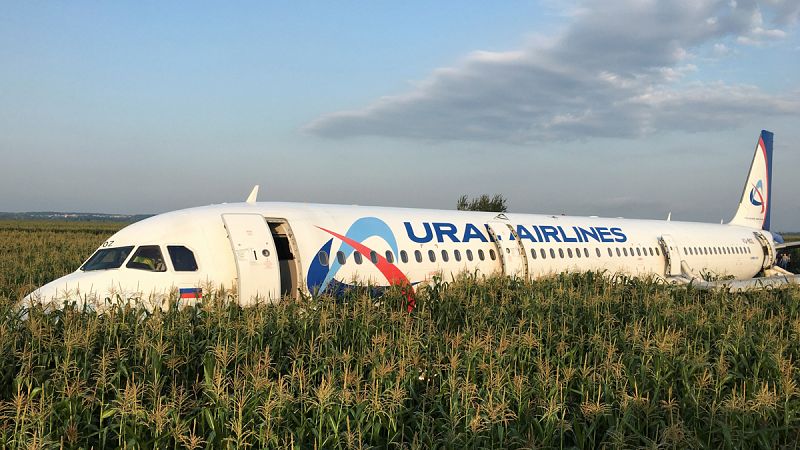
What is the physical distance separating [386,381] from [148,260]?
860 cm

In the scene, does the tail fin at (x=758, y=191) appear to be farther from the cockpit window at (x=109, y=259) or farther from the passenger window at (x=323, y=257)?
the cockpit window at (x=109, y=259)

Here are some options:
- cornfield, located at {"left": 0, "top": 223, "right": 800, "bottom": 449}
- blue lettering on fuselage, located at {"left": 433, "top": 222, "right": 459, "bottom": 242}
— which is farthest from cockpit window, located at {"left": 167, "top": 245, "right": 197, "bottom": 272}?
blue lettering on fuselage, located at {"left": 433, "top": 222, "right": 459, "bottom": 242}

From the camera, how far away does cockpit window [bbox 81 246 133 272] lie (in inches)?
556

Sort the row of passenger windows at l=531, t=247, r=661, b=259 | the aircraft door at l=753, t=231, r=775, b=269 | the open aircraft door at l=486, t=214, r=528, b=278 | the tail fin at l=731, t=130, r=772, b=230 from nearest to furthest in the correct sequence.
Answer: the open aircraft door at l=486, t=214, r=528, b=278
the row of passenger windows at l=531, t=247, r=661, b=259
the aircraft door at l=753, t=231, r=775, b=269
the tail fin at l=731, t=130, r=772, b=230

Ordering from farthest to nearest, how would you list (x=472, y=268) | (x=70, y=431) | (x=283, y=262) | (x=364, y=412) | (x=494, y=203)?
(x=494, y=203) < (x=472, y=268) < (x=283, y=262) < (x=364, y=412) < (x=70, y=431)

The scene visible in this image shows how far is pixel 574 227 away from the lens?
2536 centimetres

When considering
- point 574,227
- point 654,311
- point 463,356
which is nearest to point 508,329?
point 463,356

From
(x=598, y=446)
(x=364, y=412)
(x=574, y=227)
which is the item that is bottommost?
(x=598, y=446)

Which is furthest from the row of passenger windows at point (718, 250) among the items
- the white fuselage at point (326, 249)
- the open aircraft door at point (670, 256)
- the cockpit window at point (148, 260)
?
the cockpit window at point (148, 260)

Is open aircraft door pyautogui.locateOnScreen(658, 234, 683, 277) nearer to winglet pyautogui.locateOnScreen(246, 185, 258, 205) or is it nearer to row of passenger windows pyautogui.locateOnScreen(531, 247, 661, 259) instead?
row of passenger windows pyautogui.locateOnScreen(531, 247, 661, 259)

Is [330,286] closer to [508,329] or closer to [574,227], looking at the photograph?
[508,329]

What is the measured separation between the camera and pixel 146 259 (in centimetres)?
1414

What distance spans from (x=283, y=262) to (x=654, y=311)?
922cm

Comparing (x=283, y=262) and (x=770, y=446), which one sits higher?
(x=283, y=262)
